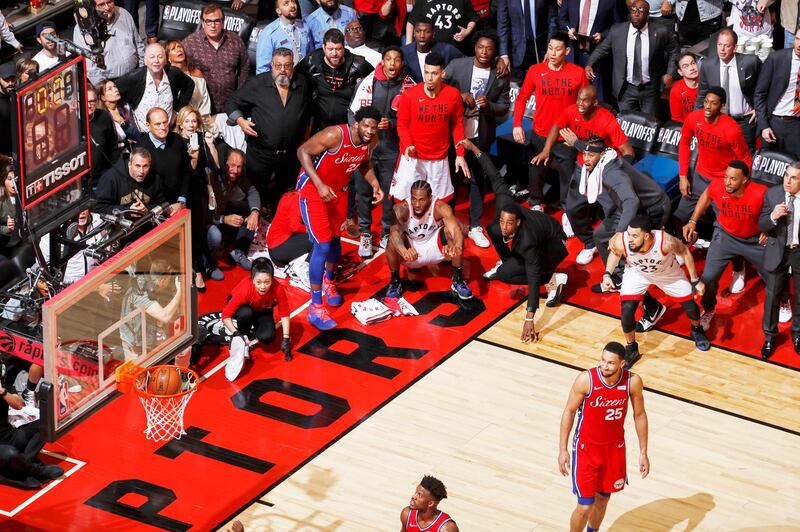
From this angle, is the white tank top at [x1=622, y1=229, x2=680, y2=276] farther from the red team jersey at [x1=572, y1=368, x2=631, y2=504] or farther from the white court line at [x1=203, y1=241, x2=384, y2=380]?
the white court line at [x1=203, y1=241, x2=384, y2=380]

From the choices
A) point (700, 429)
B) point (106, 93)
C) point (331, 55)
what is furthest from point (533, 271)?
point (106, 93)

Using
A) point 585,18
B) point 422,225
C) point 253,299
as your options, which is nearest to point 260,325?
point 253,299

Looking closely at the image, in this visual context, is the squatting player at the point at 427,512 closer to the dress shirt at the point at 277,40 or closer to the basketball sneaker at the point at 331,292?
the basketball sneaker at the point at 331,292

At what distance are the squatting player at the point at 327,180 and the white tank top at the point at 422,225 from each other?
39cm

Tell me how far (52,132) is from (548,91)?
617 centimetres

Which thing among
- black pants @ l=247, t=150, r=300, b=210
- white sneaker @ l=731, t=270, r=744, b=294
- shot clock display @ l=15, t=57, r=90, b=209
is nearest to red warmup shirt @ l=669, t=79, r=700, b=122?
white sneaker @ l=731, t=270, r=744, b=294

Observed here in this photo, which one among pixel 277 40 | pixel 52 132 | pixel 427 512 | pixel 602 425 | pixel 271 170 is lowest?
pixel 427 512

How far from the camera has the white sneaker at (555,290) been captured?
1333cm

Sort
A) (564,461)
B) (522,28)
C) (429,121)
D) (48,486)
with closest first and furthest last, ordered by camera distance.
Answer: (564,461) → (48,486) → (429,121) → (522,28)

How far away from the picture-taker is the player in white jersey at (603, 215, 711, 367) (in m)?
12.0

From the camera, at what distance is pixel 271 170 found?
558 inches

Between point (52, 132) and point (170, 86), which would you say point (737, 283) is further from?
point (52, 132)

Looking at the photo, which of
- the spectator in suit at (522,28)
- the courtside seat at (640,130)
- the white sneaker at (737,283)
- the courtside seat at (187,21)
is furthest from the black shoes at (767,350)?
the courtside seat at (187,21)

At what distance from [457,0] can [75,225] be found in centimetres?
662
